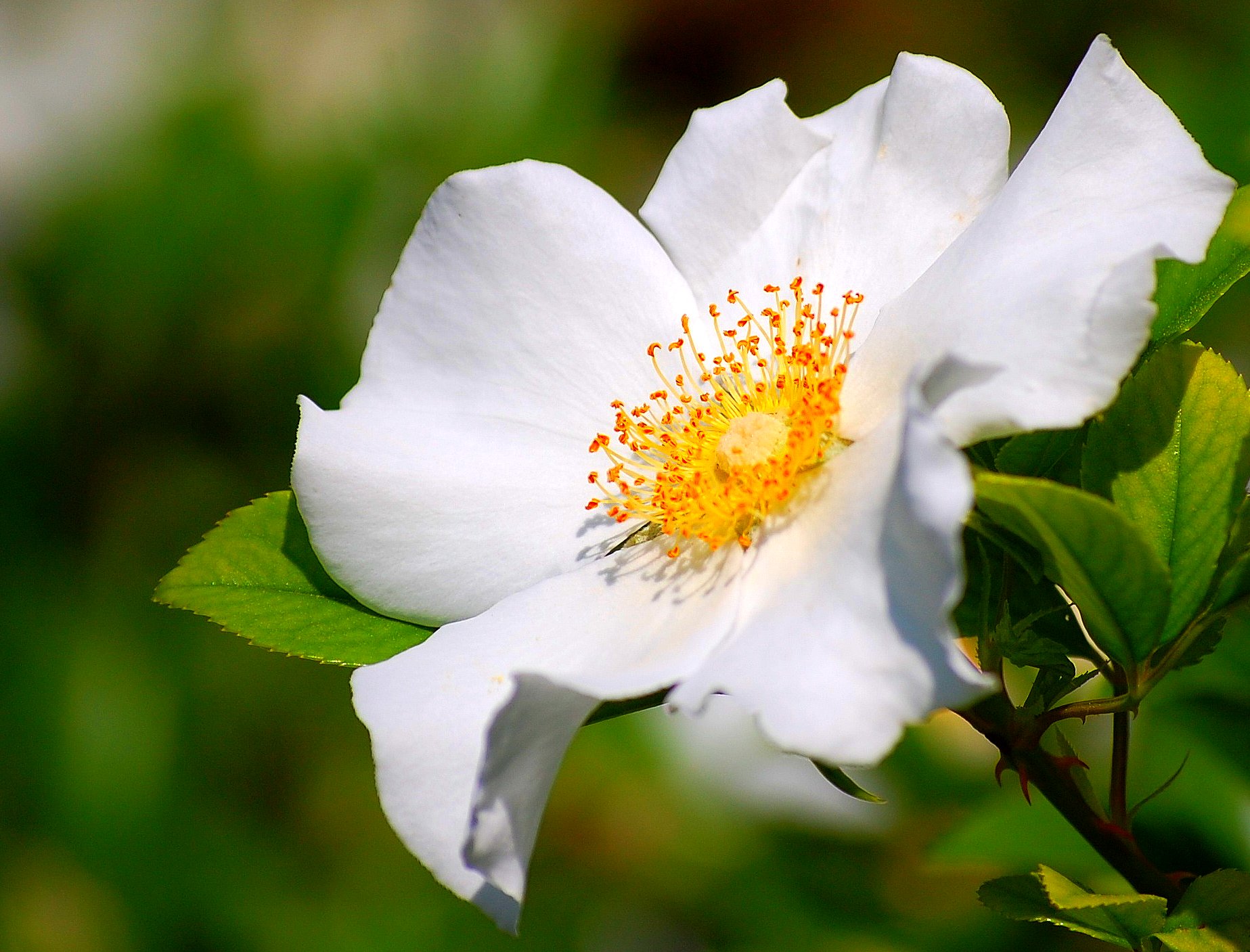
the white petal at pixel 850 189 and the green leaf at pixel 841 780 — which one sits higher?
the white petal at pixel 850 189

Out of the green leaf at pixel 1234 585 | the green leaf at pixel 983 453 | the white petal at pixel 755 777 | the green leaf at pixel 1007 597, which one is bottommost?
the white petal at pixel 755 777

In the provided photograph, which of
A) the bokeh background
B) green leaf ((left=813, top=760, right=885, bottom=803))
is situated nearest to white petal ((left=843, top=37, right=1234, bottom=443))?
green leaf ((left=813, top=760, right=885, bottom=803))

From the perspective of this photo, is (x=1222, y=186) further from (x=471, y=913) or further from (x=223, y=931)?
(x=223, y=931)

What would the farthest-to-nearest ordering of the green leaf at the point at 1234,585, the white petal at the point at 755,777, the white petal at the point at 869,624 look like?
the white petal at the point at 755,777
the green leaf at the point at 1234,585
the white petal at the point at 869,624

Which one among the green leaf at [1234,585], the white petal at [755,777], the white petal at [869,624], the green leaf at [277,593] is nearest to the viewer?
the white petal at [869,624]

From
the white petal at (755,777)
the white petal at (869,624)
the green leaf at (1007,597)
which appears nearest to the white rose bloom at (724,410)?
the white petal at (869,624)

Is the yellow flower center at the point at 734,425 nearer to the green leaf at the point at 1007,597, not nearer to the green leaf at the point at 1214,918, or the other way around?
the green leaf at the point at 1007,597

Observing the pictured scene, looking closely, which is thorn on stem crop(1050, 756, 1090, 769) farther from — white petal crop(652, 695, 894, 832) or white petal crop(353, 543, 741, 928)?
white petal crop(652, 695, 894, 832)
